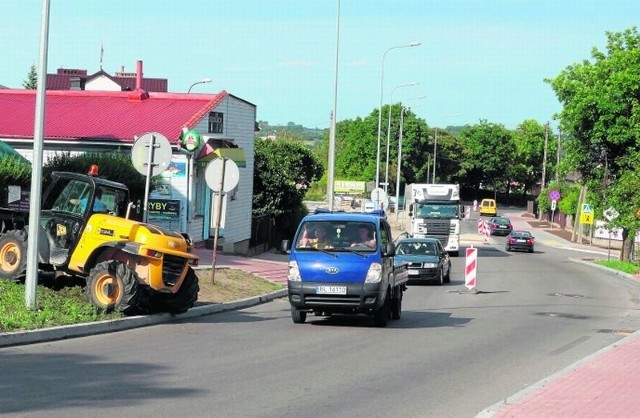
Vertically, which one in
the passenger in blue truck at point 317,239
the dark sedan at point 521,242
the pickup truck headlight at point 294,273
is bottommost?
the dark sedan at point 521,242

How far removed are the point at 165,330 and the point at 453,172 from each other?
117 meters

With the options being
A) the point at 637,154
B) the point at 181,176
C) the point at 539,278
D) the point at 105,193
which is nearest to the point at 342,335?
the point at 105,193

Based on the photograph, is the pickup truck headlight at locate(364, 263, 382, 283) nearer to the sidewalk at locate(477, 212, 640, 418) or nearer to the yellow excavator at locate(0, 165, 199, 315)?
the yellow excavator at locate(0, 165, 199, 315)

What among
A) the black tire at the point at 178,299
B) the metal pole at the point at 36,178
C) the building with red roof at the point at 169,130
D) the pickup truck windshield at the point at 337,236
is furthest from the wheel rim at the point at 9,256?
the building with red roof at the point at 169,130

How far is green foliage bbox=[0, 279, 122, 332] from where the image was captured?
13406mm

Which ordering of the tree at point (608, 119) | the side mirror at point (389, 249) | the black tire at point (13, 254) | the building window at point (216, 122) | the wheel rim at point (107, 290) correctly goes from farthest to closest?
1. the tree at point (608, 119)
2. the building window at point (216, 122)
3. the side mirror at point (389, 249)
4. the black tire at point (13, 254)
5. the wheel rim at point (107, 290)

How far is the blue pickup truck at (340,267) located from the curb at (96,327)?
1.92 m

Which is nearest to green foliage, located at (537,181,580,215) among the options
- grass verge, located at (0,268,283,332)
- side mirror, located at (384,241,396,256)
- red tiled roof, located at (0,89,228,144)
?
red tiled roof, located at (0,89,228,144)

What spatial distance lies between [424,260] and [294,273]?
47.3 feet

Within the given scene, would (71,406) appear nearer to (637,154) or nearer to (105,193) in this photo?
(105,193)

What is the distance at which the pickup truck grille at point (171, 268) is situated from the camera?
16.0 metres

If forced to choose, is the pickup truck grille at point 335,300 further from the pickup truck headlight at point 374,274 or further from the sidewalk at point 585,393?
the sidewalk at point 585,393

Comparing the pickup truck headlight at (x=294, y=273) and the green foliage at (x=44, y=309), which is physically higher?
the pickup truck headlight at (x=294, y=273)

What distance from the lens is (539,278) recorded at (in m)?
36.3
